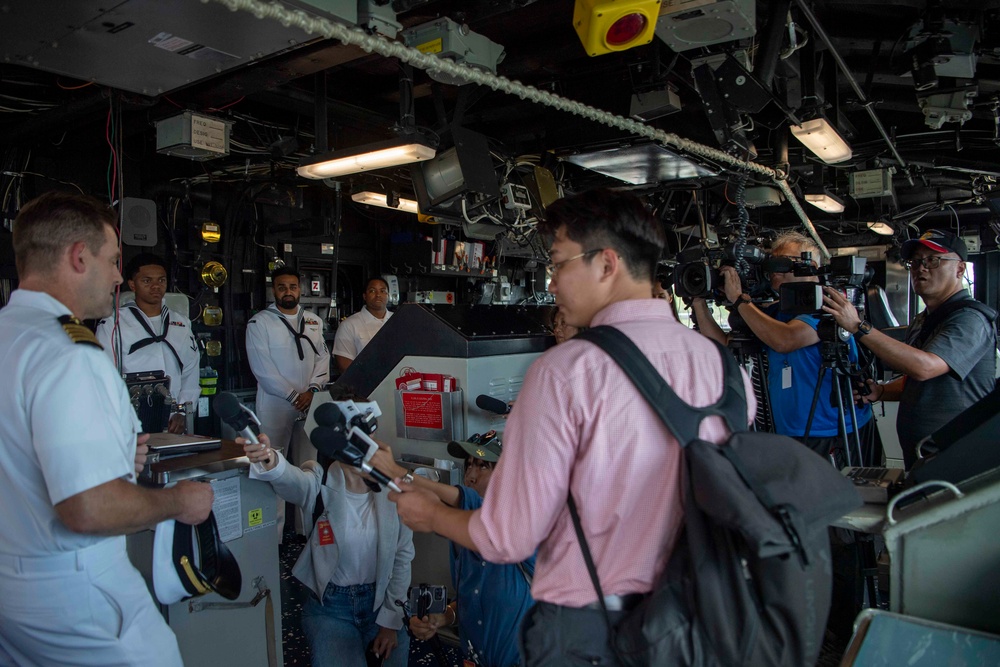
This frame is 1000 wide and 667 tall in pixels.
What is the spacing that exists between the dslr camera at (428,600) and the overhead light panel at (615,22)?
1.99m

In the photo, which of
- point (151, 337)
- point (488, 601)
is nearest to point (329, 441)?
point (488, 601)

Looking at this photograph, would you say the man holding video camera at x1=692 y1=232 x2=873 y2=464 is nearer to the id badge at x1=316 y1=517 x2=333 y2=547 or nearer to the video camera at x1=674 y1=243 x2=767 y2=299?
the video camera at x1=674 y1=243 x2=767 y2=299

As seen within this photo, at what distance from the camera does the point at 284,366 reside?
5242 millimetres

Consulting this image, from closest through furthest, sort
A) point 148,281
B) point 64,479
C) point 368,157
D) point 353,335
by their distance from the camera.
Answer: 1. point 64,479
2. point 368,157
3. point 148,281
4. point 353,335

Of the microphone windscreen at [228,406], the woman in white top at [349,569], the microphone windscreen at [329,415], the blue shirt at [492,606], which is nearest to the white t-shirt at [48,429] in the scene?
the microphone windscreen at [228,406]

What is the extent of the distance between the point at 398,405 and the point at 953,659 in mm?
1890

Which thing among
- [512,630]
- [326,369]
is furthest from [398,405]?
[326,369]

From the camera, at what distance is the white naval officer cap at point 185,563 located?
199 centimetres

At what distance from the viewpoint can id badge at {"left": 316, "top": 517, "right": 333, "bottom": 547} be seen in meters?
2.44

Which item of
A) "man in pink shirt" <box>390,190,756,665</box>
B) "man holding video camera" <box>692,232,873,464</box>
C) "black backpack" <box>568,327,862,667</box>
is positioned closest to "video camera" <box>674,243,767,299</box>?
"man holding video camera" <box>692,232,873,464</box>

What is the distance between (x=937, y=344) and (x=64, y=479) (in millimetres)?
2987

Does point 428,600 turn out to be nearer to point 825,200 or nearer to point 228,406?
point 228,406

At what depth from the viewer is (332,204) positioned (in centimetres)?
637

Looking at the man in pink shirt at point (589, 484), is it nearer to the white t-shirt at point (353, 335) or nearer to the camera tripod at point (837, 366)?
the camera tripod at point (837, 366)
